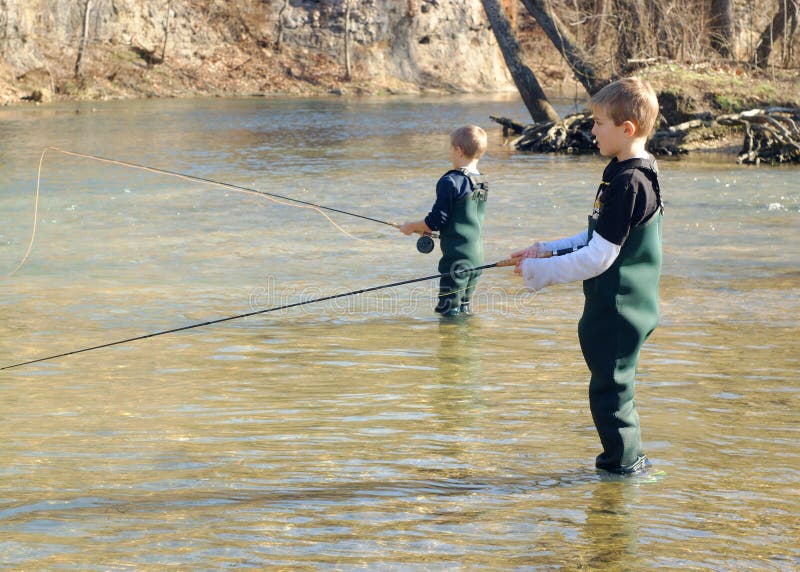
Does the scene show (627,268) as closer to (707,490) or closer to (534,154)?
(707,490)

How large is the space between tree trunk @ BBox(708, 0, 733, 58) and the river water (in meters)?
10.1

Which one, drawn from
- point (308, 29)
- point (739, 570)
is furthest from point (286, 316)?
point (308, 29)

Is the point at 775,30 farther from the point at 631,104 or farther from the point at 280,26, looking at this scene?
the point at 280,26

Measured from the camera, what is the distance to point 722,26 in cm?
2161

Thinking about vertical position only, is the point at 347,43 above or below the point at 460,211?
above

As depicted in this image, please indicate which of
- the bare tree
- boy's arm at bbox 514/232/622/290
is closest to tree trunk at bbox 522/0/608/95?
boy's arm at bbox 514/232/622/290

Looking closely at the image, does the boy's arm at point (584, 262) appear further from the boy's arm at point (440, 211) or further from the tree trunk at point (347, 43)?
the tree trunk at point (347, 43)

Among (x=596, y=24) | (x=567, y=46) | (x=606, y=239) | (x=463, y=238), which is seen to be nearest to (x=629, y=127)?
(x=606, y=239)

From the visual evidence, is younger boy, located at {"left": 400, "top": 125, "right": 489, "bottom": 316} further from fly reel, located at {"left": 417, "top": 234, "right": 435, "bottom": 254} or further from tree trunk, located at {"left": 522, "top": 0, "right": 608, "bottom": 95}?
tree trunk, located at {"left": 522, "top": 0, "right": 608, "bottom": 95}

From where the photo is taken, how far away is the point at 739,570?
314 cm

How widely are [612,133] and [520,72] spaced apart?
19.6 metres

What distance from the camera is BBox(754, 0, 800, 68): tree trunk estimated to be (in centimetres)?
2064

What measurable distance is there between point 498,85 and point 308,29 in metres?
8.50

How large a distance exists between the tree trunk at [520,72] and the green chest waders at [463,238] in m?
16.0
